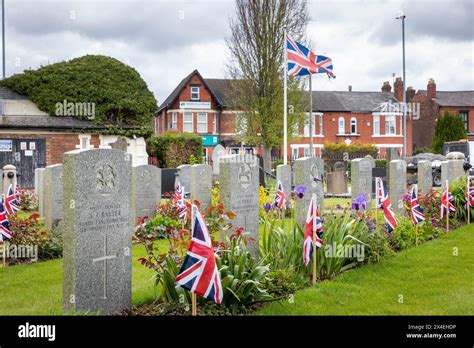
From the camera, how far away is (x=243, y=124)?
4134 cm

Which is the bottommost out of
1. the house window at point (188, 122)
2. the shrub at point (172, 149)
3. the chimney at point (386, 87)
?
the shrub at point (172, 149)

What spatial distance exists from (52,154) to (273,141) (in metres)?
14.7

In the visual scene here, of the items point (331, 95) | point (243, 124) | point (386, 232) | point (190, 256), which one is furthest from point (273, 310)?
point (331, 95)

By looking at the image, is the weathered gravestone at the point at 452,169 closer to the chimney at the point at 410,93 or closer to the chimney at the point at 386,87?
the chimney at the point at 410,93

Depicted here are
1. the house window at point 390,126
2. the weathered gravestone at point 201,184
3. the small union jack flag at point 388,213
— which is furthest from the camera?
the house window at point 390,126

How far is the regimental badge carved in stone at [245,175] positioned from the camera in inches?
358

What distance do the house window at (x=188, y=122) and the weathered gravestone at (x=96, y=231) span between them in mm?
44620

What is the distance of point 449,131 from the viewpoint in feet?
155

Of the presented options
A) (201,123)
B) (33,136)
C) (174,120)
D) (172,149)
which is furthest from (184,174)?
(174,120)

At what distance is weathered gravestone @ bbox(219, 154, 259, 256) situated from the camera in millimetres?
8867

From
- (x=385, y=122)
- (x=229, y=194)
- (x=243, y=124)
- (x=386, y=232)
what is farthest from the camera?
(x=385, y=122)

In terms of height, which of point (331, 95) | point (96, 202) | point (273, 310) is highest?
point (331, 95)

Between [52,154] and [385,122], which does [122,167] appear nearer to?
[52,154]

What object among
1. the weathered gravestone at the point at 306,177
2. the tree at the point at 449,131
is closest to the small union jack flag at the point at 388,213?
the weathered gravestone at the point at 306,177
